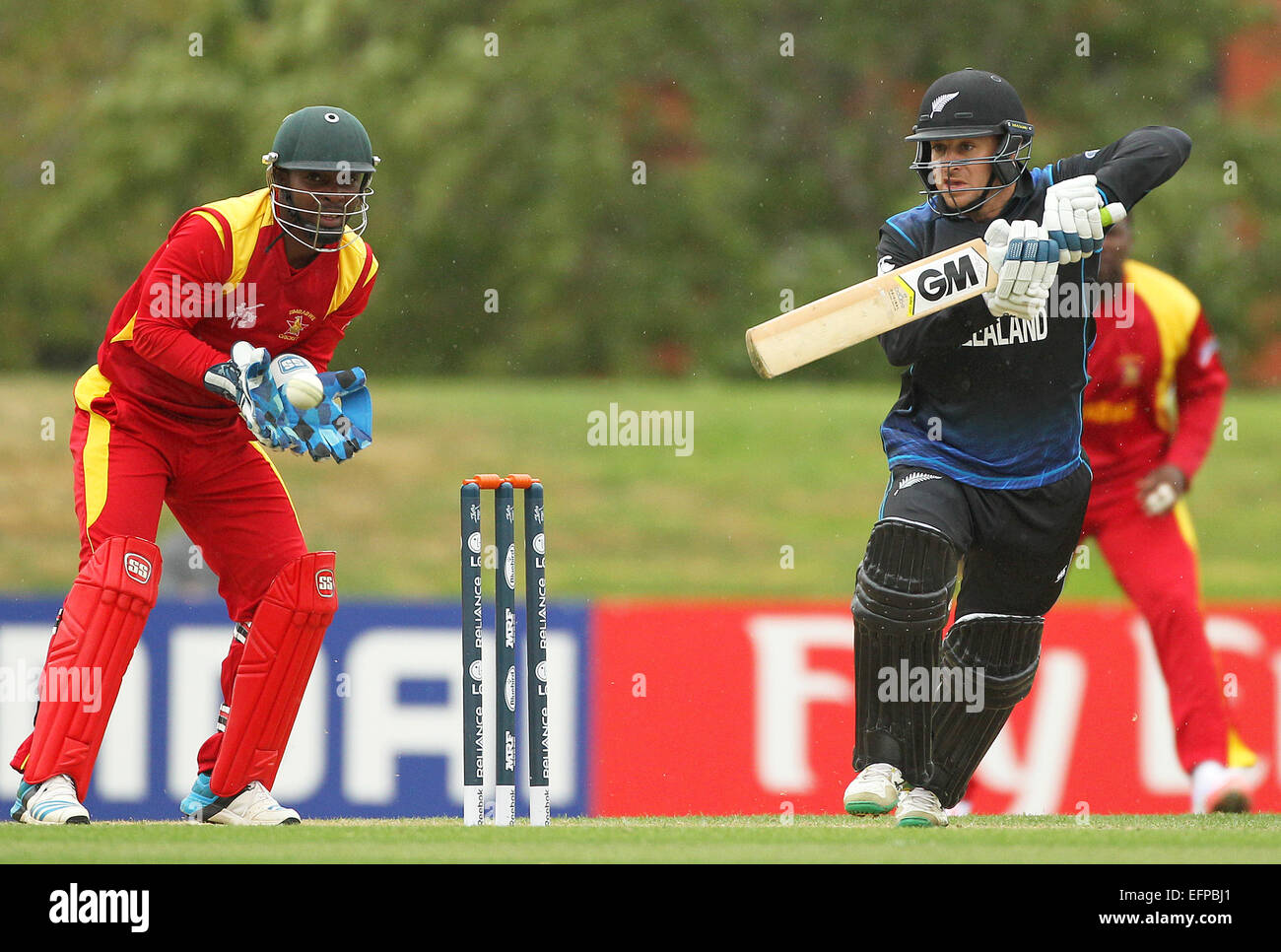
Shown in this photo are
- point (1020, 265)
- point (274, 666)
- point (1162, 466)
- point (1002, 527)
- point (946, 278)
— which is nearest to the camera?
point (1020, 265)

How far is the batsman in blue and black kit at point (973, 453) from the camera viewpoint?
16.8 feet

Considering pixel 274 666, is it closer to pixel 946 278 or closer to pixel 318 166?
pixel 318 166

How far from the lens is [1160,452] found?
742cm

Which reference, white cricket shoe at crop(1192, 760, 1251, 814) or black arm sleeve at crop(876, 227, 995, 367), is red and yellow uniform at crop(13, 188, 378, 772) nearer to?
black arm sleeve at crop(876, 227, 995, 367)

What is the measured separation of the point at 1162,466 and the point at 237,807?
11.8 ft

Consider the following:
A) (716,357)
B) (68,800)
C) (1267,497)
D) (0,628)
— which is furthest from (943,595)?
(716,357)

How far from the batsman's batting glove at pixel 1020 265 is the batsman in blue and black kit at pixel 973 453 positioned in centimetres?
2

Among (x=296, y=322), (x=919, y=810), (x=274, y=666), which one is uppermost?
(x=296, y=322)

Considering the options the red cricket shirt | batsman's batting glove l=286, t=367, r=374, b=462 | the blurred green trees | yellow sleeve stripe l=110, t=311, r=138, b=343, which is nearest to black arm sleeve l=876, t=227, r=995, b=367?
batsman's batting glove l=286, t=367, r=374, b=462

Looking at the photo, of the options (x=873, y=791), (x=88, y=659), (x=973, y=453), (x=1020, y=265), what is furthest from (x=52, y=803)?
(x=1020, y=265)

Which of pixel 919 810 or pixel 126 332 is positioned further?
pixel 126 332

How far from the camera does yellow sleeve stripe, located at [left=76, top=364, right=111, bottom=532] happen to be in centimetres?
530

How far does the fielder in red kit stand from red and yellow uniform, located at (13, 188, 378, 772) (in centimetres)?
288

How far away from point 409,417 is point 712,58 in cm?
563
